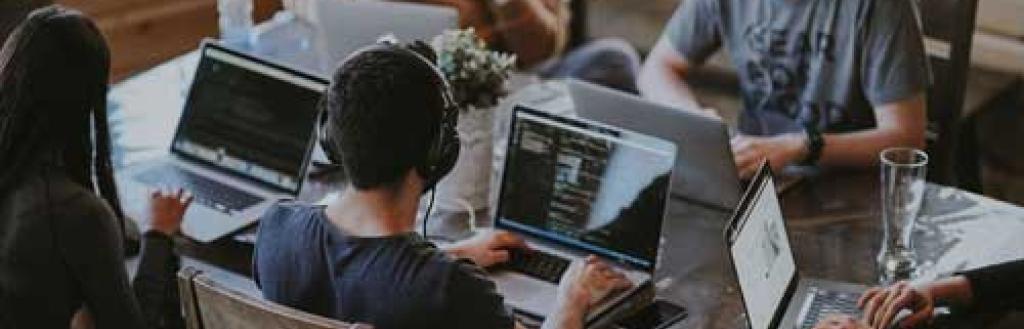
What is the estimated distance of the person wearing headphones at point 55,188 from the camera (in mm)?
2189

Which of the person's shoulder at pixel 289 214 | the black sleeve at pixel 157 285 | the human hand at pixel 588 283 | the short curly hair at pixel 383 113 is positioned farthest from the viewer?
the black sleeve at pixel 157 285

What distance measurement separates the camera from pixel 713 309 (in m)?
2.34

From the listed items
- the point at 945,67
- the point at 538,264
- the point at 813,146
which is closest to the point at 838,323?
the point at 538,264

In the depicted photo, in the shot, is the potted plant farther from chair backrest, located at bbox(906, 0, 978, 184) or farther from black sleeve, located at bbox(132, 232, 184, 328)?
chair backrest, located at bbox(906, 0, 978, 184)

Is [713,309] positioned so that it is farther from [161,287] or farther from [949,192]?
[161,287]

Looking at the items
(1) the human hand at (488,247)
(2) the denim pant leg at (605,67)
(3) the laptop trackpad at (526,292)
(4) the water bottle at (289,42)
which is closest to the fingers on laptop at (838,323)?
(3) the laptop trackpad at (526,292)

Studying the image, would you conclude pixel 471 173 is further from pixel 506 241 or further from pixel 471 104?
pixel 506 241

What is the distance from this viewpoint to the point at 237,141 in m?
2.82

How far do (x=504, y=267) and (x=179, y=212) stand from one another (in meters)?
0.52

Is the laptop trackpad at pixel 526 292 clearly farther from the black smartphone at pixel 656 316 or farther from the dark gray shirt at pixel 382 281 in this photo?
the dark gray shirt at pixel 382 281

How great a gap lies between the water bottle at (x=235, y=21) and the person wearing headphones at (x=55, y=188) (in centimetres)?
87

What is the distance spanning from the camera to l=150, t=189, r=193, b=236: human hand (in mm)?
2445

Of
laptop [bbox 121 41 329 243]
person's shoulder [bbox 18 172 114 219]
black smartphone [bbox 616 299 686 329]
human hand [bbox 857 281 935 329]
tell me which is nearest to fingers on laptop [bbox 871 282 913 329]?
human hand [bbox 857 281 935 329]

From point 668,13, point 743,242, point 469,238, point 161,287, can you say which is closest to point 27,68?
point 161,287
